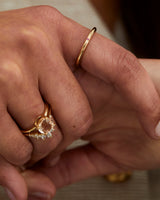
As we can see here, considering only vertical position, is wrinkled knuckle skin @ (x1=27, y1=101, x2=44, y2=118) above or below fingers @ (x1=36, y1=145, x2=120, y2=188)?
above

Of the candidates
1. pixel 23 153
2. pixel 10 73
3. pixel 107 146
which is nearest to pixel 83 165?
pixel 107 146

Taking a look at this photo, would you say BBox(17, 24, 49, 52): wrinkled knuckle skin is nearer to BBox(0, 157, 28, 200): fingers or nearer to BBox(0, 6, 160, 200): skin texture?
BBox(0, 6, 160, 200): skin texture

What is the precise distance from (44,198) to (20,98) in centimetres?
33

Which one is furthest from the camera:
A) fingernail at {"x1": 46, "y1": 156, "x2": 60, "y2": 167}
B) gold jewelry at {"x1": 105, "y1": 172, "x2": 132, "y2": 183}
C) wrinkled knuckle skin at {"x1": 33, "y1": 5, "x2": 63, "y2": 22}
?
gold jewelry at {"x1": 105, "y1": 172, "x2": 132, "y2": 183}

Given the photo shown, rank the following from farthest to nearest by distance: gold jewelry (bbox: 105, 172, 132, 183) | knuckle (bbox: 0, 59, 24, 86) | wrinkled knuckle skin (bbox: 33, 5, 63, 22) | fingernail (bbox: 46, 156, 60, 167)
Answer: gold jewelry (bbox: 105, 172, 132, 183), fingernail (bbox: 46, 156, 60, 167), wrinkled knuckle skin (bbox: 33, 5, 63, 22), knuckle (bbox: 0, 59, 24, 86)

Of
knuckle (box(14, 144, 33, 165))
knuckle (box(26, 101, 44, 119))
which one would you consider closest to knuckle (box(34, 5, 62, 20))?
knuckle (box(26, 101, 44, 119))

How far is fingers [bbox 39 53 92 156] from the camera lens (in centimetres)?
71

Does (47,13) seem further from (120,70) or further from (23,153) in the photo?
(23,153)

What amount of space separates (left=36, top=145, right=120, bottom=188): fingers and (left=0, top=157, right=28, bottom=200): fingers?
0.87 feet

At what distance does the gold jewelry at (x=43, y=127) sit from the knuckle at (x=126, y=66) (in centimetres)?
20

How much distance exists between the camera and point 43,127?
0.70 metres

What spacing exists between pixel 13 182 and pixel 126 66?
15.6 inches

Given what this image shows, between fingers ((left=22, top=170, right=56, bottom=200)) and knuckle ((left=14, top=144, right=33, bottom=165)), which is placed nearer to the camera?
knuckle ((left=14, top=144, right=33, bottom=165))

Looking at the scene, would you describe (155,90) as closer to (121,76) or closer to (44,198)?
(121,76)
